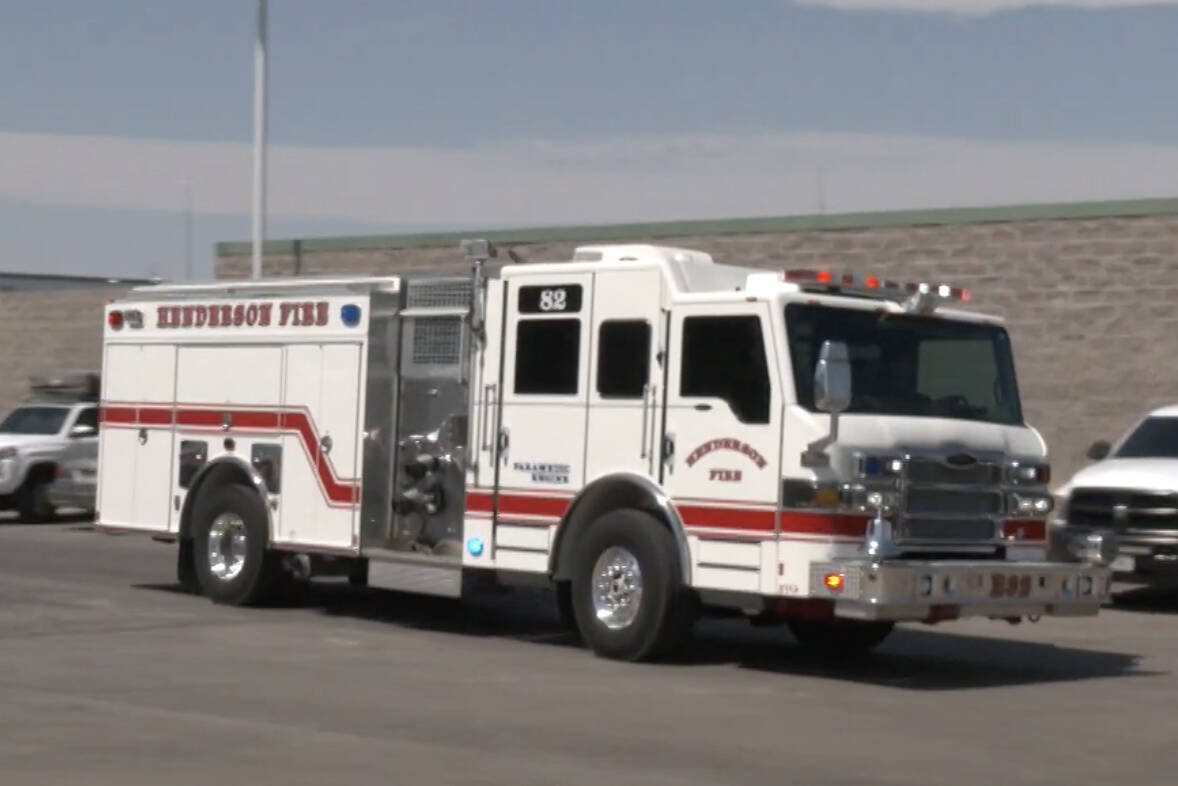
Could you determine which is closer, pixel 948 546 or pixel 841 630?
pixel 948 546

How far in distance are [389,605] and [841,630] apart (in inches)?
186

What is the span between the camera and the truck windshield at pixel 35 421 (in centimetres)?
3120

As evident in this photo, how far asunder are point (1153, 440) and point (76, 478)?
1576cm

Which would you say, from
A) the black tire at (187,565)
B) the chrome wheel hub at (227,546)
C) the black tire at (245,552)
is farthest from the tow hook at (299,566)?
the black tire at (187,565)

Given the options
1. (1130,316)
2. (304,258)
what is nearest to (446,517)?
(1130,316)

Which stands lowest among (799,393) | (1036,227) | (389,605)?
(389,605)

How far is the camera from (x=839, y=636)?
15766mm

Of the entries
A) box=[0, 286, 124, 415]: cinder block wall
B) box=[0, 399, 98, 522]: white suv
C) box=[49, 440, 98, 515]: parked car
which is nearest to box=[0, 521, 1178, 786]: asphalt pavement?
box=[49, 440, 98, 515]: parked car

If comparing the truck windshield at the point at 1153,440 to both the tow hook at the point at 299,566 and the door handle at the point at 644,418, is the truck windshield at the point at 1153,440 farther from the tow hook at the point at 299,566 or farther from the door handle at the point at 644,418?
the tow hook at the point at 299,566

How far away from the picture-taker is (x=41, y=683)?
1291 cm

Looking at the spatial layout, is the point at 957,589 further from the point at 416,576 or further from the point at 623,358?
the point at 416,576

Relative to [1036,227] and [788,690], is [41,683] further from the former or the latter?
[1036,227]

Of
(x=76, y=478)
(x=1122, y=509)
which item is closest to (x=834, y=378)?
(x=1122, y=509)

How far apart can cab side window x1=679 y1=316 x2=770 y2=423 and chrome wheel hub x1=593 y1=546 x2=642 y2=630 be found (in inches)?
48.8
